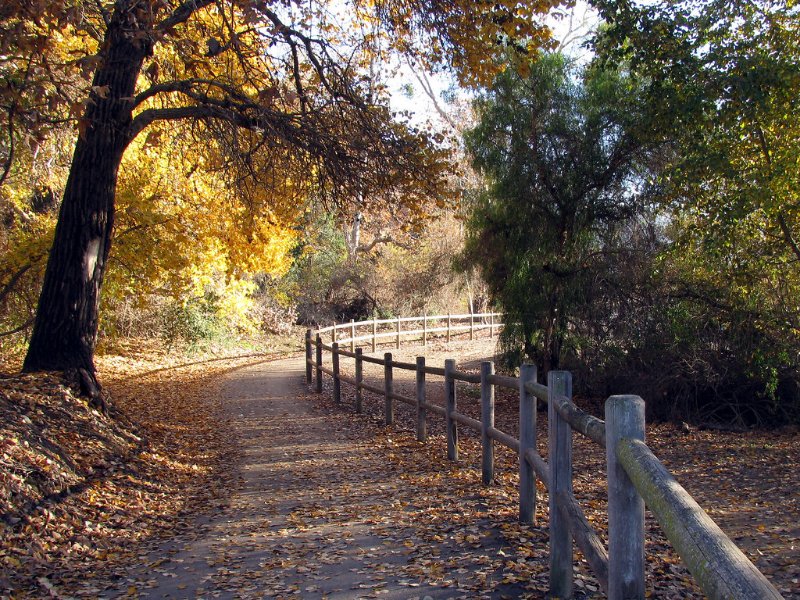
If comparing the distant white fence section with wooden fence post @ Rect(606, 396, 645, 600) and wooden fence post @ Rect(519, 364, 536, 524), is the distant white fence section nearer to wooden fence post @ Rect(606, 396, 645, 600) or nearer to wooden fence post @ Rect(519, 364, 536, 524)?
wooden fence post @ Rect(519, 364, 536, 524)

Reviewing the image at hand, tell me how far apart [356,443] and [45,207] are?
39.5ft

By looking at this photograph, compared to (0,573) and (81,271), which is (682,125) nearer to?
(81,271)

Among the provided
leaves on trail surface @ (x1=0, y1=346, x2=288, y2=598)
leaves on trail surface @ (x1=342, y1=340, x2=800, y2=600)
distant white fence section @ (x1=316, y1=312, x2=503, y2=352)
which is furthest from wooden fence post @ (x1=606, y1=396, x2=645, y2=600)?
distant white fence section @ (x1=316, y1=312, x2=503, y2=352)

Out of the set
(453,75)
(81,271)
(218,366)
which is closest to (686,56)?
(453,75)

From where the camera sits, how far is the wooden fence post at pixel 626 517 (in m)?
2.66

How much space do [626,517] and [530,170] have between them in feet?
39.3

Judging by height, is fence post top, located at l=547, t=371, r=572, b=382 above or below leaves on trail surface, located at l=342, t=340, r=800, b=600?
above

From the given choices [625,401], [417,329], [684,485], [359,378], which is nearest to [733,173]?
[684,485]

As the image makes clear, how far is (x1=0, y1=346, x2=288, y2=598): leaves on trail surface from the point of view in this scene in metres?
5.36

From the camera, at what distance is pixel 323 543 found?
5.89 m

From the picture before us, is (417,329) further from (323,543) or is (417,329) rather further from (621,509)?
(621,509)

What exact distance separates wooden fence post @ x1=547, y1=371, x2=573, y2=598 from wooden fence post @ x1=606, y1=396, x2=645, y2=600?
4.54 ft

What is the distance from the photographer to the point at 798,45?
9516mm

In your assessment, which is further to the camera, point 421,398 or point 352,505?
point 421,398
